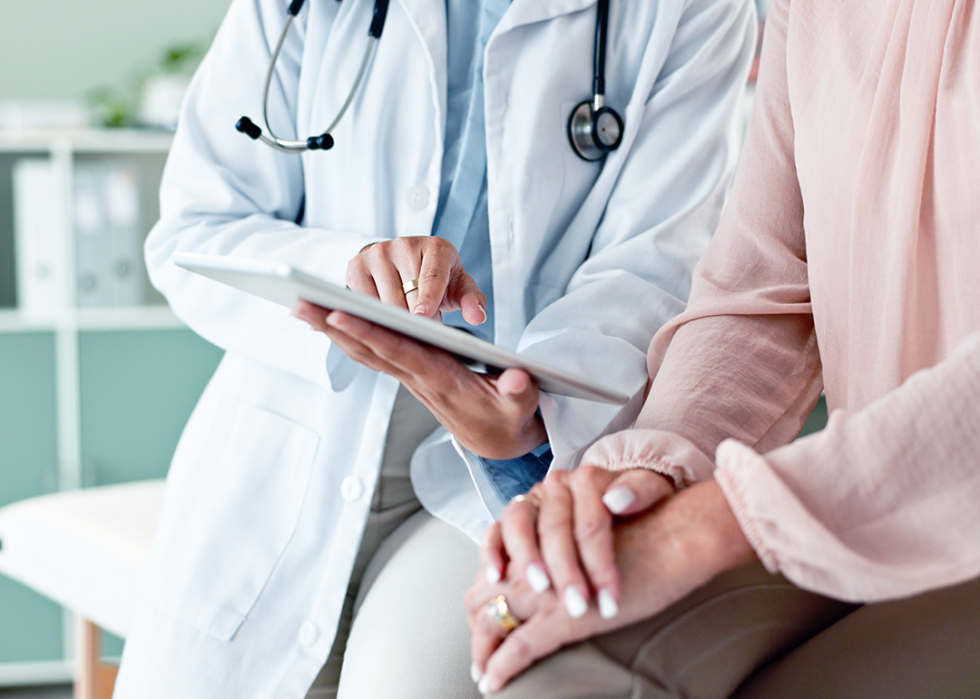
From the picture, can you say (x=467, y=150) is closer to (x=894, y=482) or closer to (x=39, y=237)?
(x=894, y=482)

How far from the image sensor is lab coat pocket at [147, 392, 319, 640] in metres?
0.95

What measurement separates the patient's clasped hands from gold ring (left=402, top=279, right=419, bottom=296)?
0.29m

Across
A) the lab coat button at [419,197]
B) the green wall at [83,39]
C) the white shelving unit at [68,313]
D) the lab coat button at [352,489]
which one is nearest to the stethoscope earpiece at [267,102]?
the lab coat button at [419,197]

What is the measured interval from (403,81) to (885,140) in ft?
1.78

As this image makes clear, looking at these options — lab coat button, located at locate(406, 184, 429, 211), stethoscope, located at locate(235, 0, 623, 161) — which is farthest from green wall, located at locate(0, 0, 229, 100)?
lab coat button, located at locate(406, 184, 429, 211)

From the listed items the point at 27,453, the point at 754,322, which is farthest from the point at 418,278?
the point at 27,453

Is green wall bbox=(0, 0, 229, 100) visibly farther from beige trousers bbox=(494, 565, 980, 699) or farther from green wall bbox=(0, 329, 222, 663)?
beige trousers bbox=(494, 565, 980, 699)

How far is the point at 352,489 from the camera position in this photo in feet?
3.11

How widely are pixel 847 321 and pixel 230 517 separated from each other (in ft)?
2.16

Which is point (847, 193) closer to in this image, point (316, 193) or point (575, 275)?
point (575, 275)

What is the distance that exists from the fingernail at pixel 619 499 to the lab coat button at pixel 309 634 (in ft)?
1.61

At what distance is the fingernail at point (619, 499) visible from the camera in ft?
1.80

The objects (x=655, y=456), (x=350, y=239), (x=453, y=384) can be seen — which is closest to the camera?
(x=655, y=456)

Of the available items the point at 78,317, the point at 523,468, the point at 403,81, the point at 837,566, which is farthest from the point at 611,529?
the point at 78,317
